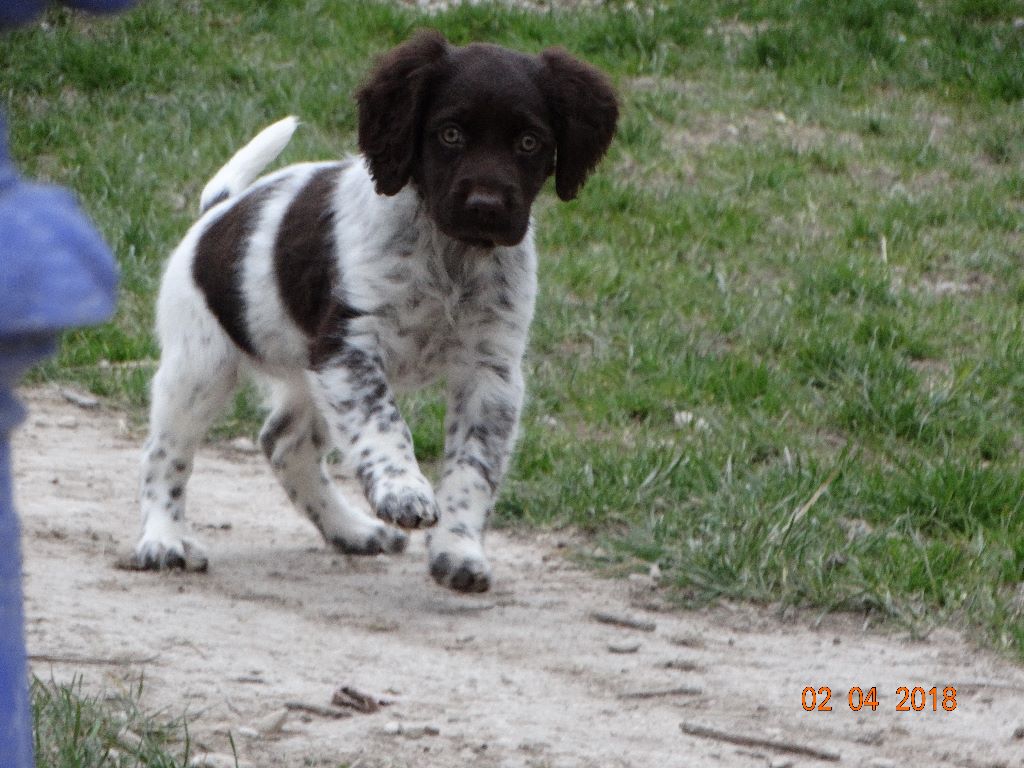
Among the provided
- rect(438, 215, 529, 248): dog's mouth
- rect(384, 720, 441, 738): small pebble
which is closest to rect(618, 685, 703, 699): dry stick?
rect(384, 720, 441, 738): small pebble

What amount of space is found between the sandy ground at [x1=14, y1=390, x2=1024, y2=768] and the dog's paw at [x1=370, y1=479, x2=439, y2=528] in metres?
0.26

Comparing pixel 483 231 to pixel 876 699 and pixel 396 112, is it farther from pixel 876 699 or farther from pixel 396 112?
pixel 876 699

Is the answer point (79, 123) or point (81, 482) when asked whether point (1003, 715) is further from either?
point (79, 123)

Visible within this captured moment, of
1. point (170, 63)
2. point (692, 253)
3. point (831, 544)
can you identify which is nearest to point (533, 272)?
point (831, 544)

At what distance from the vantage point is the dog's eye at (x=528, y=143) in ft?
13.1

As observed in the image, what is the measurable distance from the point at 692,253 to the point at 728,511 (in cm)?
283

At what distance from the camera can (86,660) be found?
302 cm

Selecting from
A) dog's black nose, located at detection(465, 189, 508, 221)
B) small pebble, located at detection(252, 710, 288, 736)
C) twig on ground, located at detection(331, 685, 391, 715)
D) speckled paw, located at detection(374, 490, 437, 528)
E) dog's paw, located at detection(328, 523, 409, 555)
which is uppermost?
dog's black nose, located at detection(465, 189, 508, 221)

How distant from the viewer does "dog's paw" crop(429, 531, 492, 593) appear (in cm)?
376

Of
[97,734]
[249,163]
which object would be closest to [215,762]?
[97,734]

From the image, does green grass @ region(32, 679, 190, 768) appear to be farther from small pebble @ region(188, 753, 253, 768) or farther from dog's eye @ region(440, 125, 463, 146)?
dog's eye @ region(440, 125, 463, 146)

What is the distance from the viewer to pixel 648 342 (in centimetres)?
598

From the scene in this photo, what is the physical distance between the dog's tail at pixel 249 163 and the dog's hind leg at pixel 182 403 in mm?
554

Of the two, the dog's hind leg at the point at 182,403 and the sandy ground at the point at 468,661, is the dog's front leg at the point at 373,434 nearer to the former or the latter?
the sandy ground at the point at 468,661
